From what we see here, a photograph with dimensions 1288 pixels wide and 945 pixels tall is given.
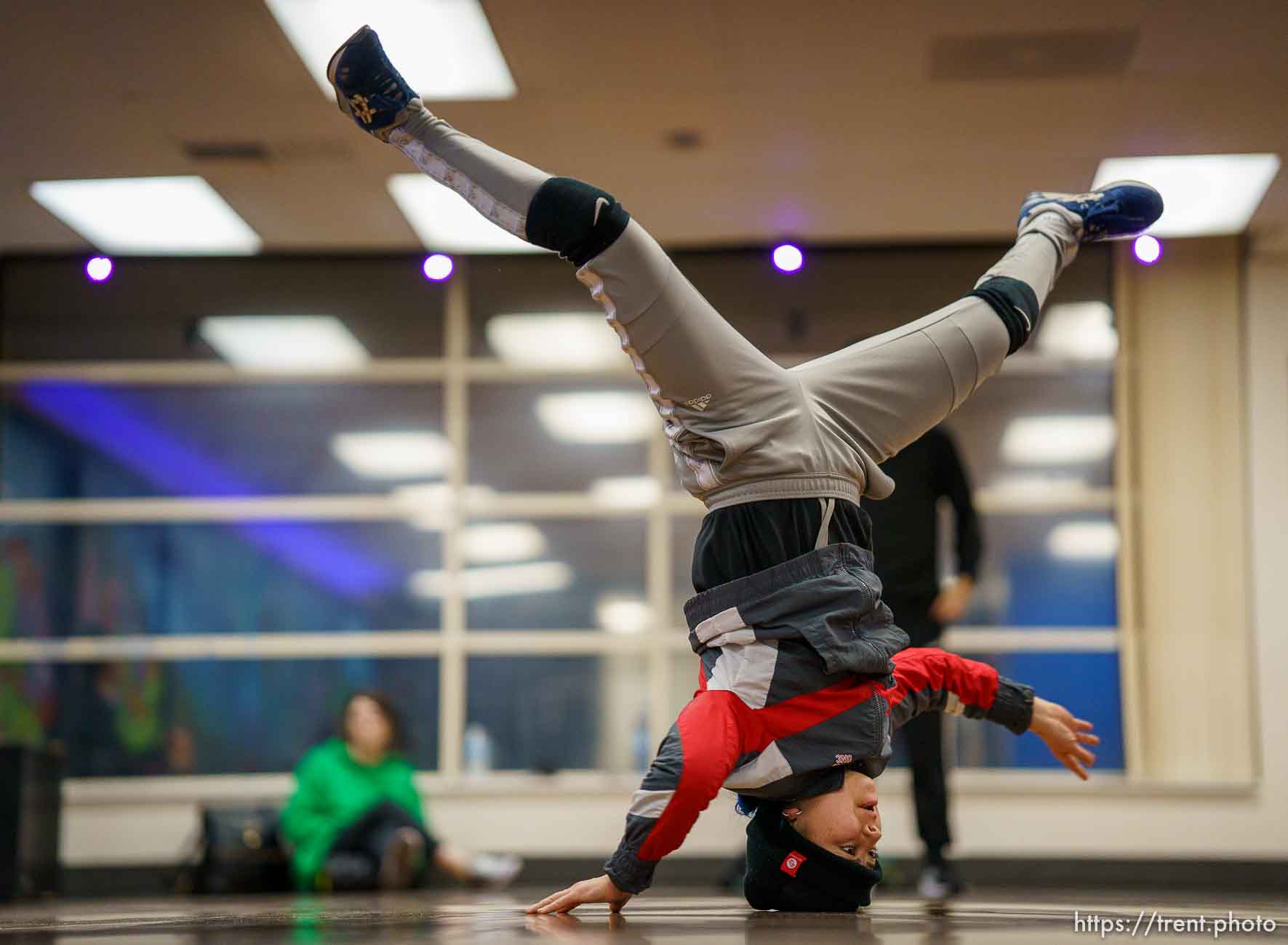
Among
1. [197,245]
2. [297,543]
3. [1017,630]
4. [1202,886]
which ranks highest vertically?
[197,245]

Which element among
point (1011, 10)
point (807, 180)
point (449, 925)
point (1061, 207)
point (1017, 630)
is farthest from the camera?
point (1017, 630)

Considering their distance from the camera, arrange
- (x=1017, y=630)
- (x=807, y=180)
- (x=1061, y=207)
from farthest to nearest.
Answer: (x=1017, y=630), (x=807, y=180), (x=1061, y=207)

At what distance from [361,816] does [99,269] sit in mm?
2772

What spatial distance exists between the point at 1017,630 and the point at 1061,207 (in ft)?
13.0

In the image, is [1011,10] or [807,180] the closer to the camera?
[1011,10]

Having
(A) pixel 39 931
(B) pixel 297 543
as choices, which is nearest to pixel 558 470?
(B) pixel 297 543

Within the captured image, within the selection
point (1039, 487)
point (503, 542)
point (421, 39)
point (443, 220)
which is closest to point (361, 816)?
point (503, 542)

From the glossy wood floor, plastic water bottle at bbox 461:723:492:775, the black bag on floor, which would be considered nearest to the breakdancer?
the glossy wood floor

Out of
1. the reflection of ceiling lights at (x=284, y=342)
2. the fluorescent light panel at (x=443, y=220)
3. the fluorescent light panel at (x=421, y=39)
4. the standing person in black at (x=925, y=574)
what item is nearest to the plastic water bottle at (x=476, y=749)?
the reflection of ceiling lights at (x=284, y=342)

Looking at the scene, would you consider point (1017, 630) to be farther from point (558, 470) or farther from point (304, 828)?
point (304, 828)

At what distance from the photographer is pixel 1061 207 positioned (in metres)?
2.72

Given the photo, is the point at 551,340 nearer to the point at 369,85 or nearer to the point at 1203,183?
the point at 1203,183

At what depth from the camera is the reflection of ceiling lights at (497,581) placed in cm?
658

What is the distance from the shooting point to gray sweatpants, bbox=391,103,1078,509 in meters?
2.19
